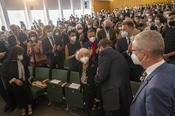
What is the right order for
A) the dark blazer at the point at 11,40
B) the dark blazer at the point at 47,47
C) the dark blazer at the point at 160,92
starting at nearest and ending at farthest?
the dark blazer at the point at 160,92
the dark blazer at the point at 47,47
the dark blazer at the point at 11,40

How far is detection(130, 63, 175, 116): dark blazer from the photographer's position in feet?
2.70

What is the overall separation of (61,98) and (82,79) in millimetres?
993

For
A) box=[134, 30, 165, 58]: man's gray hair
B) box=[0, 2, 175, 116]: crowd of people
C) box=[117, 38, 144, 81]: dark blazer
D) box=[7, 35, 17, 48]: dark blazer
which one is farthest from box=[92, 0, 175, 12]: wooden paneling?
box=[134, 30, 165, 58]: man's gray hair

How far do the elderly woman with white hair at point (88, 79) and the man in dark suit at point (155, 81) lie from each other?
1.35m

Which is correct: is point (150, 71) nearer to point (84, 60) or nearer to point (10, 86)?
point (84, 60)

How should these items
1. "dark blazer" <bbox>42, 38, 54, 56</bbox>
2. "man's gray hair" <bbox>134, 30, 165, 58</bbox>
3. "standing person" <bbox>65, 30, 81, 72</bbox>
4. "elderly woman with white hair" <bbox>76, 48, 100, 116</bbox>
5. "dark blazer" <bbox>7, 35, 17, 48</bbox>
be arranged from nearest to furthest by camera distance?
"man's gray hair" <bbox>134, 30, 165, 58</bbox>, "elderly woman with white hair" <bbox>76, 48, 100, 116</bbox>, "standing person" <bbox>65, 30, 81, 72</bbox>, "dark blazer" <bbox>42, 38, 54, 56</bbox>, "dark blazer" <bbox>7, 35, 17, 48</bbox>

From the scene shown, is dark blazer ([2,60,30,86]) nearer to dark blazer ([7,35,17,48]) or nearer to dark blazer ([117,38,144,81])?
dark blazer ([7,35,17,48])

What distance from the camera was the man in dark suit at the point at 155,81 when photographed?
2.72 feet

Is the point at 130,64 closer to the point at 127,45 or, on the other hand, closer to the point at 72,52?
the point at 127,45

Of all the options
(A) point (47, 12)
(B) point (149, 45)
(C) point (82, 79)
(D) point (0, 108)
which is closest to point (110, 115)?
(C) point (82, 79)

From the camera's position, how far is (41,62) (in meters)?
4.09

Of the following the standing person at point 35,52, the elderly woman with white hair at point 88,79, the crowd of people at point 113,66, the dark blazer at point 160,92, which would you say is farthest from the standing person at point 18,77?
the dark blazer at point 160,92

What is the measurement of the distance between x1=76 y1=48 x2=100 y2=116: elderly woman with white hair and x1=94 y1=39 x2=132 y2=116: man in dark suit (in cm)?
46

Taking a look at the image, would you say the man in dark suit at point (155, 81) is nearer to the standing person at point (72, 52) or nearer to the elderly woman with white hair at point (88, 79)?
the elderly woman with white hair at point (88, 79)
